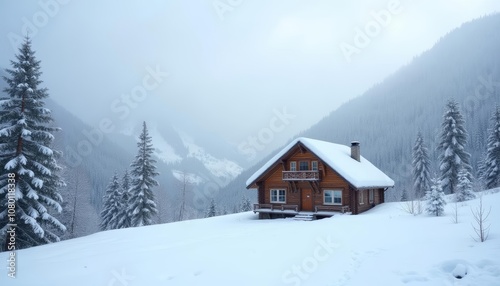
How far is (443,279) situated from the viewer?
25.1 feet

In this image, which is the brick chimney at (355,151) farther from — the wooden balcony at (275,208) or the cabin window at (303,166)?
the wooden balcony at (275,208)

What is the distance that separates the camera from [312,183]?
28031mm

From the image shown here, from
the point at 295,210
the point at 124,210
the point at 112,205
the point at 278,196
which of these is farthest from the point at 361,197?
the point at 112,205

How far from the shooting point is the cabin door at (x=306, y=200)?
28.7 meters

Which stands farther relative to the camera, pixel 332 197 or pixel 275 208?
pixel 275 208

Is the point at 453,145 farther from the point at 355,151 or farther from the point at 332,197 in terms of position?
the point at 332,197

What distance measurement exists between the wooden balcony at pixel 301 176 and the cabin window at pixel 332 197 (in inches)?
70.5

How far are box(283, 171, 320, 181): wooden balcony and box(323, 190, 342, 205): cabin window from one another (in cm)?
179

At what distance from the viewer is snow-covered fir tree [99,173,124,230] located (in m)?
40.8

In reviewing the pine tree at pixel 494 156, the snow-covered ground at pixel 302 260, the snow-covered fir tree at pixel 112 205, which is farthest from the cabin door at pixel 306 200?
the pine tree at pixel 494 156

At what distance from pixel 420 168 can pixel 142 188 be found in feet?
129

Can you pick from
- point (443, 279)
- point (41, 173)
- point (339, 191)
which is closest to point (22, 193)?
point (41, 173)

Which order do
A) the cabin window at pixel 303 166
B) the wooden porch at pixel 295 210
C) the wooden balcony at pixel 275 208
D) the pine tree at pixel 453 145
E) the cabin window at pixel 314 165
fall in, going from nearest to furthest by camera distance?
1. the wooden porch at pixel 295 210
2. the cabin window at pixel 314 165
3. the wooden balcony at pixel 275 208
4. the cabin window at pixel 303 166
5. the pine tree at pixel 453 145

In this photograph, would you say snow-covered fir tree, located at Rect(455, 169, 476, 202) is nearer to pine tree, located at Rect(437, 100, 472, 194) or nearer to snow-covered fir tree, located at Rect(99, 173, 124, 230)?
pine tree, located at Rect(437, 100, 472, 194)
